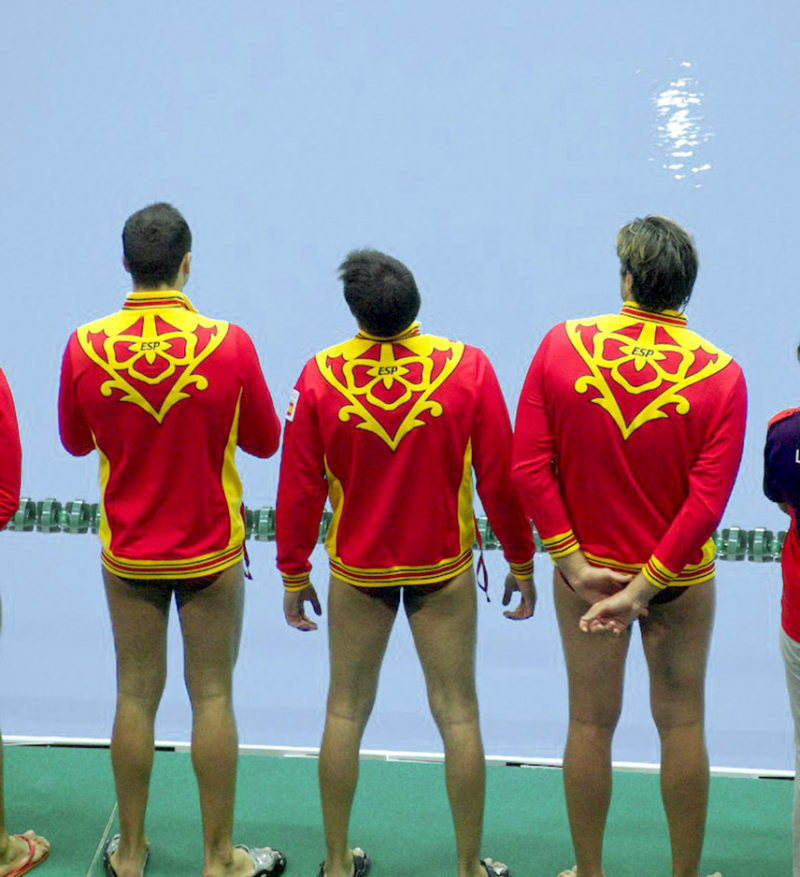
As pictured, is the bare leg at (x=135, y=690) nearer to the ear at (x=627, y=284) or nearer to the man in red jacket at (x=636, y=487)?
the man in red jacket at (x=636, y=487)

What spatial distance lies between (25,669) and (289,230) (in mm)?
1712

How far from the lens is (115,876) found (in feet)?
10.0

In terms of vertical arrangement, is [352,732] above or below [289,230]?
below

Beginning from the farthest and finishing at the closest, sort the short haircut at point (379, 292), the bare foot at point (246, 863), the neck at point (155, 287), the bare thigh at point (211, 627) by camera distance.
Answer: the bare foot at point (246, 863) → the bare thigh at point (211, 627) → the neck at point (155, 287) → the short haircut at point (379, 292)

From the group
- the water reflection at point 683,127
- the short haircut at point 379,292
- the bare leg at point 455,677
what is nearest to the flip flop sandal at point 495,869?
the bare leg at point 455,677

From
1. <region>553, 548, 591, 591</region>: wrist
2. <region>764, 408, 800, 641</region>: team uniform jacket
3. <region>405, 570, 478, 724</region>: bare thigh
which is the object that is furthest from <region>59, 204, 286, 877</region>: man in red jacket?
<region>764, 408, 800, 641</region>: team uniform jacket

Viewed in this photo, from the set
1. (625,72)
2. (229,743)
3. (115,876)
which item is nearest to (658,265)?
(229,743)

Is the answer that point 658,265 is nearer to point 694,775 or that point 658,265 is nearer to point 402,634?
point 694,775

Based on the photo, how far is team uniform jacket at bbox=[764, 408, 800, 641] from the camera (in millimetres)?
2523

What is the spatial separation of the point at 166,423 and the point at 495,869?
1242 mm

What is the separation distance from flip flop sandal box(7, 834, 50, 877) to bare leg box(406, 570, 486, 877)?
1.00m

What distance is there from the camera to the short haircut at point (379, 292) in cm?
264

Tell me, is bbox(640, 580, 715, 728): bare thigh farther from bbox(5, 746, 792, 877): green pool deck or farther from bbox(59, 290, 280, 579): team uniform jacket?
bbox(59, 290, 280, 579): team uniform jacket

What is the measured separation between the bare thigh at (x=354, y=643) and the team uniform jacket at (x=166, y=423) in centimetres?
25
